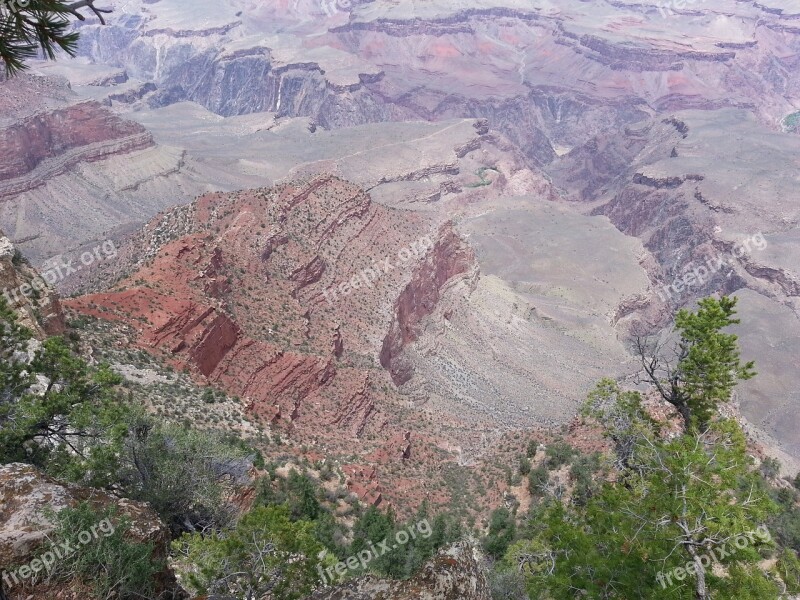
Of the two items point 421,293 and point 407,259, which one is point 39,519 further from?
point 421,293

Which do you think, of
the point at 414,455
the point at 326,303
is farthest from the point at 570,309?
the point at 414,455

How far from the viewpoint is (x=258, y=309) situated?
41688 millimetres

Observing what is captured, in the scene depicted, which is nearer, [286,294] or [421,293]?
[286,294]

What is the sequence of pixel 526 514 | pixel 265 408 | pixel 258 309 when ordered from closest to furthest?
pixel 526 514
pixel 265 408
pixel 258 309

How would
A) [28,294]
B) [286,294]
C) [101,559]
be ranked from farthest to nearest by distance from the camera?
[286,294]
[28,294]
[101,559]

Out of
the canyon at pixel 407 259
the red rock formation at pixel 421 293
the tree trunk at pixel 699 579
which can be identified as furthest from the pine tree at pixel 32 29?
the red rock formation at pixel 421 293

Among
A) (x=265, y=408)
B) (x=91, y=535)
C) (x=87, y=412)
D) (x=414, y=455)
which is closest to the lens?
(x=91, y=535)

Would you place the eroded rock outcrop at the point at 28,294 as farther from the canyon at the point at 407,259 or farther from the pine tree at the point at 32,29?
the pine tree at the point at 32,29

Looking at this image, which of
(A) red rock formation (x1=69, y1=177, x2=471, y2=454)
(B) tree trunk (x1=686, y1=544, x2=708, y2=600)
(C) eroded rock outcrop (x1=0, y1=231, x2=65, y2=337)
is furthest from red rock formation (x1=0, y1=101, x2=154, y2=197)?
(B) tree trunk (x1=686, y1=544, x2=708, y2=600)

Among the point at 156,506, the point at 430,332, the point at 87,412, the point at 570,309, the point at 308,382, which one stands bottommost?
the point at 570,309

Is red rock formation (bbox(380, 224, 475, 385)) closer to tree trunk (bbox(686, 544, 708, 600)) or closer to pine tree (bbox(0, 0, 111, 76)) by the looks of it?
tree trunk (bbox(686, 544, 708, 600))

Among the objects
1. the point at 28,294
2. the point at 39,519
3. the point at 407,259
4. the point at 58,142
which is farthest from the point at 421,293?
the point at 58,142

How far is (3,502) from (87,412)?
2742mm

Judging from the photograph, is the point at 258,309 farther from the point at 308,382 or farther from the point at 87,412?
the point at 87,412
